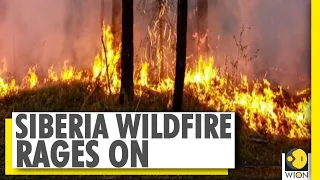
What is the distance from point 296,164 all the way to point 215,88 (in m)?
1.08

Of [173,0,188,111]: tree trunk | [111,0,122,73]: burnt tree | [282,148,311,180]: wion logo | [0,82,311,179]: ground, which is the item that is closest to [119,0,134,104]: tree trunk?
[111,0,122,73]: burnt tree

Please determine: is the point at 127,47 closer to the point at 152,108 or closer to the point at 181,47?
the point at 181,47

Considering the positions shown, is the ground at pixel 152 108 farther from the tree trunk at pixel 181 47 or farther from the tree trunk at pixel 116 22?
the tree trunk at pixel 116 22

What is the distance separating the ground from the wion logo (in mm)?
63

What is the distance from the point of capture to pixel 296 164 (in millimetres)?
5543

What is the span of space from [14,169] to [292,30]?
9.89 feet

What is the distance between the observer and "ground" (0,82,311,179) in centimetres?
558

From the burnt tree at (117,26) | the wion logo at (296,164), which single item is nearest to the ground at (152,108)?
the wion logo at (296,164)

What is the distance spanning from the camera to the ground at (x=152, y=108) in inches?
220

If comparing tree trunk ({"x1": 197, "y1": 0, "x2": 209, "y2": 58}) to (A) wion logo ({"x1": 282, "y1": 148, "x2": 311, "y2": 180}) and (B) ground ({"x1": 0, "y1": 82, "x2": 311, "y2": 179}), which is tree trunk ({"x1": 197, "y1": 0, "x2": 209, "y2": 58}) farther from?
(A) wion logo ({"x1": 282, "y1": 148, "x2": 311, "y2": 180})

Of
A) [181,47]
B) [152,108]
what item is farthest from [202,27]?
[152,108]

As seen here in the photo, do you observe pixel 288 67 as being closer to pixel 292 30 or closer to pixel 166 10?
pixel 292 30

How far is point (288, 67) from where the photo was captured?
5777 millimetres

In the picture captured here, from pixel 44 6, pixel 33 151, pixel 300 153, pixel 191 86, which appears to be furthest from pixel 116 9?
pixel 300 153
